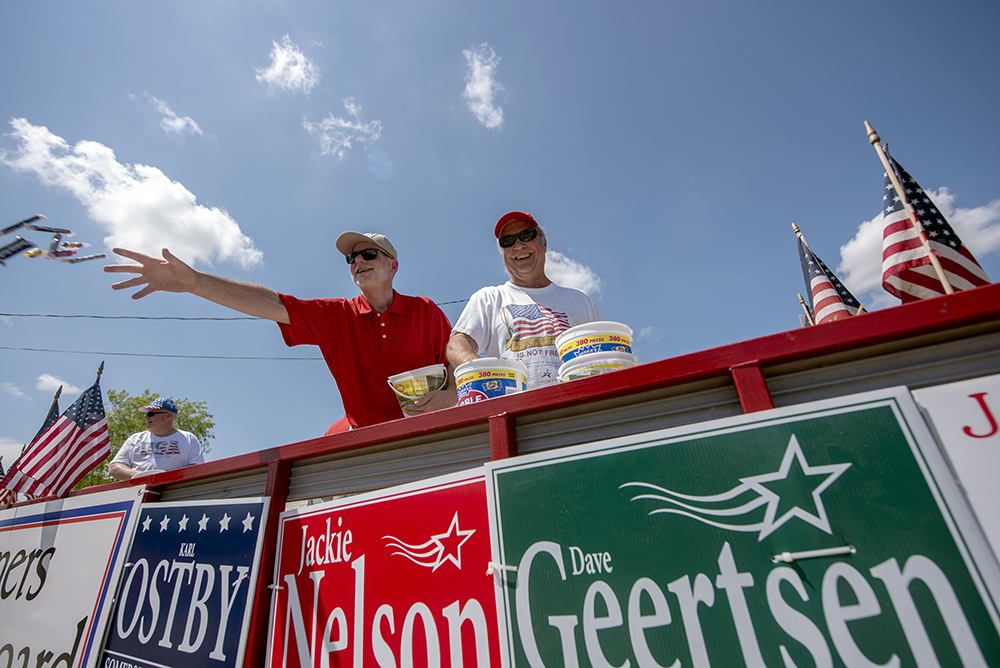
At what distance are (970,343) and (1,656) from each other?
448 cm

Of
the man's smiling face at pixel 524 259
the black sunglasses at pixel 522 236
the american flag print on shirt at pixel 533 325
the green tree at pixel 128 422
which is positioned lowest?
the american flag print on shirt at pixel 533 325

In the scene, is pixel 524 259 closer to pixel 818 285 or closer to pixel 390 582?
pixel 390 582

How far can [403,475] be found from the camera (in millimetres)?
1744

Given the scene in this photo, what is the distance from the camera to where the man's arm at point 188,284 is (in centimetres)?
215

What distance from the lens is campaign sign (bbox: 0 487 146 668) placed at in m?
2.20

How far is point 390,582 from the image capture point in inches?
60.4

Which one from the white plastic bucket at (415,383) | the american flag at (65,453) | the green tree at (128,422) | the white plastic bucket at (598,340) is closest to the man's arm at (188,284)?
the white plastic bucket at (415,383)

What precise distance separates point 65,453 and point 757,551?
16.2ft

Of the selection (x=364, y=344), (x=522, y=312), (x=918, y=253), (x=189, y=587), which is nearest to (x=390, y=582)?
(x=189, y=587)

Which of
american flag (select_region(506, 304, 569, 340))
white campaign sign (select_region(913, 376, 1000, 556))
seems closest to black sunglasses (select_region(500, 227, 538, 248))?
american flag (select_region(506, 304, 569, 340))

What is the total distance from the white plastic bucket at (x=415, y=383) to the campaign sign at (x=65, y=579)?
159 cm

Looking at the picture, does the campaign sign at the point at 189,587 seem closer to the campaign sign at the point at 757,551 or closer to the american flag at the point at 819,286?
the campaign sign at the point at 757,551

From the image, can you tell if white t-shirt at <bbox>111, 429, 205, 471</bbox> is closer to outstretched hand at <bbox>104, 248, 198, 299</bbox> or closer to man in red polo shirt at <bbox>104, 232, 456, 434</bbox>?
man in red polo shirt at <bbox>104, 232, 456, 434</bbox>

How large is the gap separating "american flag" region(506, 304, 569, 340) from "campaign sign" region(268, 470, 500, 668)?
92cm
